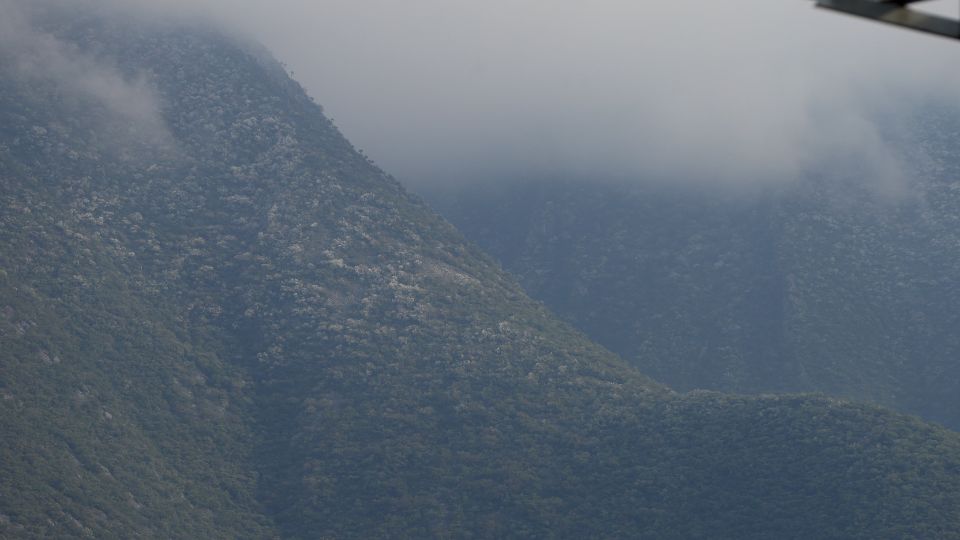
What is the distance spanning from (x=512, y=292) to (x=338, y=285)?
13.7m

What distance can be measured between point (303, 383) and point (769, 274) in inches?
2005

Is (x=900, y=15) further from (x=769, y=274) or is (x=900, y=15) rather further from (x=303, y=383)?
(x=769, y=274)

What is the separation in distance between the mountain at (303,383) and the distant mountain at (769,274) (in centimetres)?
2167

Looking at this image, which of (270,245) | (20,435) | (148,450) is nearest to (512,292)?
Answer: (270,245)

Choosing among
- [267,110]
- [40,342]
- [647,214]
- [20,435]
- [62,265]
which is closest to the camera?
[20,435]

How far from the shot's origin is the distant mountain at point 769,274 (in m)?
117

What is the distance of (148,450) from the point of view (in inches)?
3189

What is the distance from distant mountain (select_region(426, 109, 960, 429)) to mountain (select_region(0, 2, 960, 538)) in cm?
2167

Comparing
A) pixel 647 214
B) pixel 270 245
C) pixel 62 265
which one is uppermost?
pixel 647 214

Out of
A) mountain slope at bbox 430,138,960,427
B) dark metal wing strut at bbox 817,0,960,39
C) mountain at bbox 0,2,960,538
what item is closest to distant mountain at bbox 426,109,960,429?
mountain slope at bbox 430,138,960,427

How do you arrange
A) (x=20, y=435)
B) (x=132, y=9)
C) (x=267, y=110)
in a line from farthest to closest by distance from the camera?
1. (x=132, y=9)
2. (x=267, y=110)
3. (x=20, y=435)

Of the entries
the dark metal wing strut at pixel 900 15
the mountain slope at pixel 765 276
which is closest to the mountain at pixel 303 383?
the mountain slope at pixel 765 276

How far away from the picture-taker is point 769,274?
127 m

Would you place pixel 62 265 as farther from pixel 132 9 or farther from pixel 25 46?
pixel 132 9
